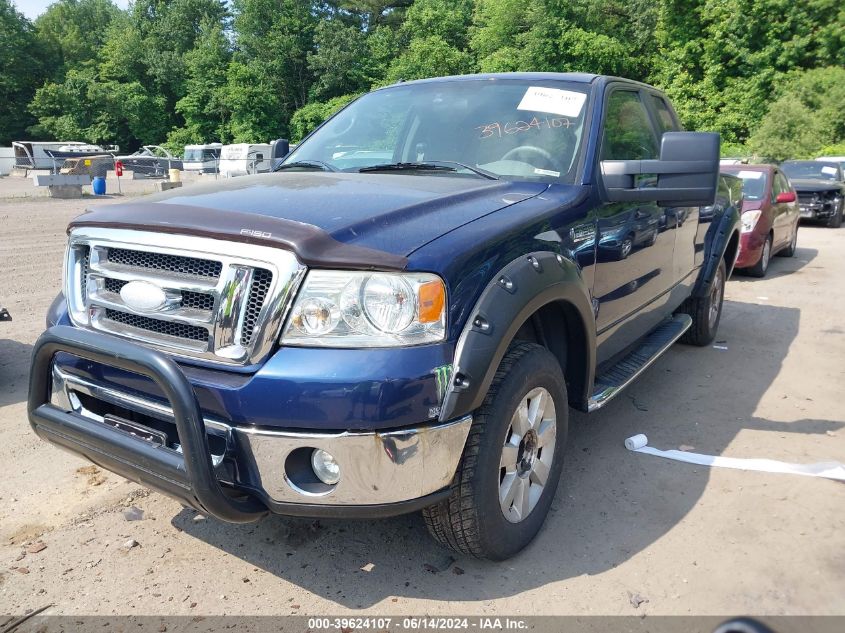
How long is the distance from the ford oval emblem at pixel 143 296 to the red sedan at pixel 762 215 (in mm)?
7980

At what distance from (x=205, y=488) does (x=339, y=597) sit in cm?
79

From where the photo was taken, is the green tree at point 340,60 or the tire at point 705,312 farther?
the green tree at point 340,60

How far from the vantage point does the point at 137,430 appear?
239 centimetres

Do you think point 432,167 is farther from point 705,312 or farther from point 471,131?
point 705,312

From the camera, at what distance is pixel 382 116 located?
156 inches

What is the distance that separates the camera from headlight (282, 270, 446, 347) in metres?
2.16

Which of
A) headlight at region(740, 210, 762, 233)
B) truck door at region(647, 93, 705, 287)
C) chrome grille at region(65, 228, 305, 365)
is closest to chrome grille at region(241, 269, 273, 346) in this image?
chrome grille at region(65, 228, 305, 365)

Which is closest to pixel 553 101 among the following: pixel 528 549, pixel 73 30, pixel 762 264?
pixel 528 549

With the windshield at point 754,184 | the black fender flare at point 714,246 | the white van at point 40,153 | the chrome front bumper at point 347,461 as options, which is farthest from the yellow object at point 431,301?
the white van at point 40,153

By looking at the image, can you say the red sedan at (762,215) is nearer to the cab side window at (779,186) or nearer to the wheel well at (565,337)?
the cab side window at (779,186)

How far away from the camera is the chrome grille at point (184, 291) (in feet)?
7.09

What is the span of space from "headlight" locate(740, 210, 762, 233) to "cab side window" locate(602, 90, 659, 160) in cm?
541

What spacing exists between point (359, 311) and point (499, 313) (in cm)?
51

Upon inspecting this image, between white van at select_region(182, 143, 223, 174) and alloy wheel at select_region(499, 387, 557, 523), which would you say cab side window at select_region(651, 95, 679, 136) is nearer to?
alloy wheel at select_region(499, 387, 557, 523)
